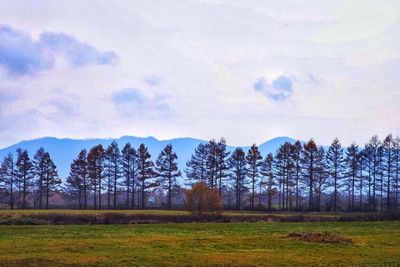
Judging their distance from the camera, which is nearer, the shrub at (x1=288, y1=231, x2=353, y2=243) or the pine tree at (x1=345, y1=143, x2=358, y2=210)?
the shrub at (x1=288, y1=231, x2=353, y2=243)

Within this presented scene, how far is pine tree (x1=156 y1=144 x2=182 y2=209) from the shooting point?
104188 mm

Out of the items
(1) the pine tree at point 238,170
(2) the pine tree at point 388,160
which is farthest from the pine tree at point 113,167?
(2) the pine tree at point 388,160

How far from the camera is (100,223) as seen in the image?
59.8 metres

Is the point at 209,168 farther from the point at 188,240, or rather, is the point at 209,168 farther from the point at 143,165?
the point at 188,240

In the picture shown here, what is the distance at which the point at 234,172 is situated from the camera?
105375 millimetres

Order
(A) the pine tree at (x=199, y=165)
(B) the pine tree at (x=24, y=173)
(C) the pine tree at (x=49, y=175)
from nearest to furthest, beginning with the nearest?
(A) the pine tree at (x=199, y=165) → (B) the pine tree at (x=24, y=173) → (C) the pine tree at (x=49, y=175)

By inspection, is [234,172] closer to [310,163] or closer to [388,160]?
[310,163]

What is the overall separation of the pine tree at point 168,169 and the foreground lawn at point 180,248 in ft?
177

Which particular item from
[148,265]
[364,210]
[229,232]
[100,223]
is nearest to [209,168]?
[364,210]

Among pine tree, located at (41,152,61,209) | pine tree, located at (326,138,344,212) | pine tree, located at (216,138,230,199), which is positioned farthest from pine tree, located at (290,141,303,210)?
pine tree, located at (41,152,61,209)

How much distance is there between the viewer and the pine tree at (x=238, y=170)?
10469cm

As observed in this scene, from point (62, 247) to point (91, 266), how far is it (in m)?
8.98

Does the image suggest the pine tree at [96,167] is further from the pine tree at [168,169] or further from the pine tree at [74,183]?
the pine tree at [168,169]

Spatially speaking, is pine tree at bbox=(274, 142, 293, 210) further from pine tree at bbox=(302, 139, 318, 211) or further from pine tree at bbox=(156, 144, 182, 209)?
pine tree at bbox=(156, 144, 182, 209)
